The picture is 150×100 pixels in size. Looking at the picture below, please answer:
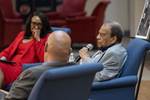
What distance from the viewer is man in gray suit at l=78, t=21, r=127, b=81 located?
2.38 meters

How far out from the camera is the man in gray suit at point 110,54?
2375 millimetres

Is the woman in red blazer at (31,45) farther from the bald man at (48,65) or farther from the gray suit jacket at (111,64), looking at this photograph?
the bald man at (48,65)

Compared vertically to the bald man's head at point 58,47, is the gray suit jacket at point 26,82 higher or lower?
lower

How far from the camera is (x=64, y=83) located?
1.44 m

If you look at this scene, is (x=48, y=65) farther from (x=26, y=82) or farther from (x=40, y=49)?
(x=40, y=49)

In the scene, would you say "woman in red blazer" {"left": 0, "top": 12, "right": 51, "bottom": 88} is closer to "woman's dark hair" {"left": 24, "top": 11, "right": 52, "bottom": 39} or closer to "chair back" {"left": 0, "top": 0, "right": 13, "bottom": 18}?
"woman's dark hair" {"left": 24, "top": 11, "right": 52, "bottom": 39}

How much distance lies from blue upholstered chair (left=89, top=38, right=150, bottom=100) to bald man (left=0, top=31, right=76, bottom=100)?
79 centimetres

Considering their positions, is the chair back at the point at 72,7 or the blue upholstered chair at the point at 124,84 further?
the chair back at the point at 72,7

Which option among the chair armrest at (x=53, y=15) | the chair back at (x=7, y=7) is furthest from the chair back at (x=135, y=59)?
the chair armrest at (x=53, y=15)

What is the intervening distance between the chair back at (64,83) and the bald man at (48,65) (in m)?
0.09

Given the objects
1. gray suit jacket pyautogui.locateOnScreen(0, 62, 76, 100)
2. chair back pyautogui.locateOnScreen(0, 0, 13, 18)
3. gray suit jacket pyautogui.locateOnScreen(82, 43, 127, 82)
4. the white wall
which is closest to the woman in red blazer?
gray suit jacket pyautogui.locateOnScreen(82, 43, 127, 82)

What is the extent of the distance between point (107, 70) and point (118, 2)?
878cm

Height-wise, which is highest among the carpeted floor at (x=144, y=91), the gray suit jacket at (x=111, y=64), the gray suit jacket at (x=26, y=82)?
the gray suit jacket at (x=26, y=82)

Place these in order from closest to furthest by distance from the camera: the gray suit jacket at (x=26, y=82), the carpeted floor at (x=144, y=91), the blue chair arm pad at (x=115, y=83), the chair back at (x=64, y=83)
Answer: the chair back at (x=64, y=83), the gray suit jacket at (x=26, y=82), the blue chair arm pad at (x=115, y=83), the carpeted floor at (x=144, y=91)
